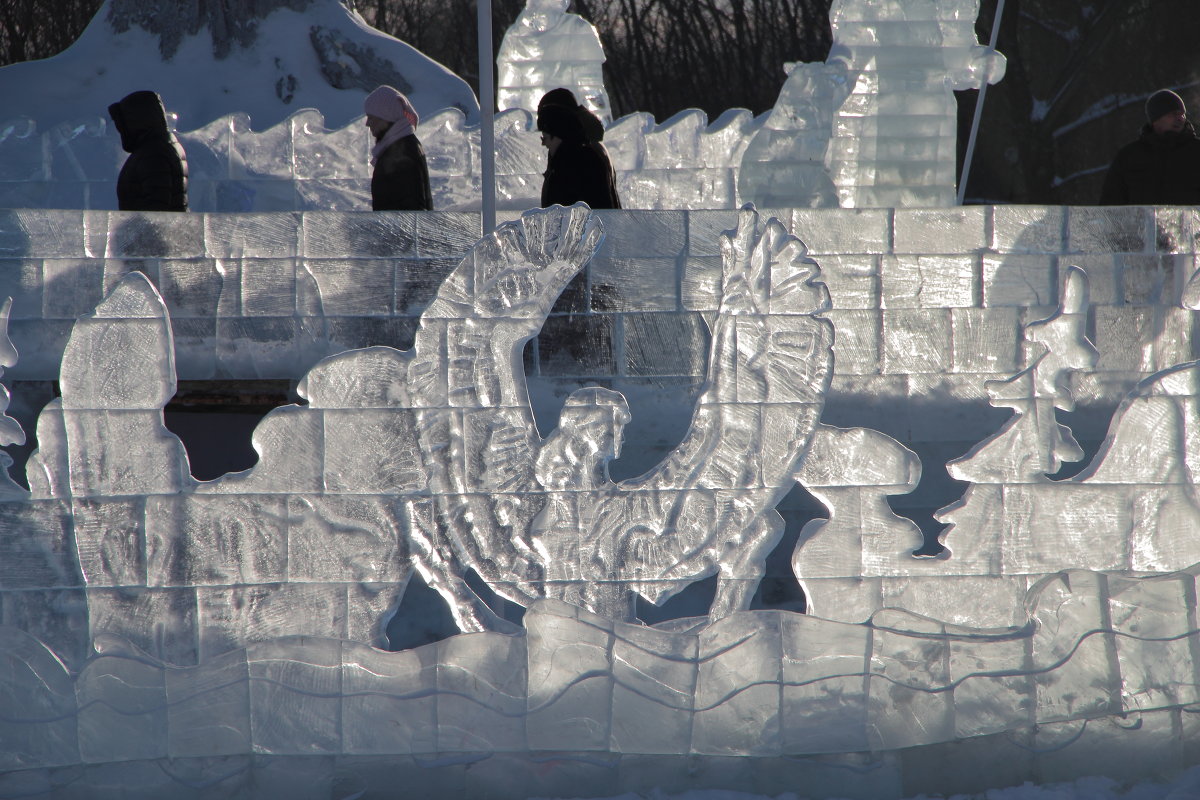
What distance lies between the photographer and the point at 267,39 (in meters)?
9.12

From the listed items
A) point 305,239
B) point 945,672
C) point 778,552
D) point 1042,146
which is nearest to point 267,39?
point 305,239

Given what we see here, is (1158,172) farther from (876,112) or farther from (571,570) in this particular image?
(571,570)

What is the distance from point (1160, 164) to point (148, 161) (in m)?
4.23

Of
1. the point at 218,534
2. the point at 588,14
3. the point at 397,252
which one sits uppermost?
the point at 588,14

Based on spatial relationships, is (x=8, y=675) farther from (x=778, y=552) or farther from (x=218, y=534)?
(x=778, y=552)

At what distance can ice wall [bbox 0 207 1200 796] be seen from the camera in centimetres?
349

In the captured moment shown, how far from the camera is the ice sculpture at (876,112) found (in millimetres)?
6719

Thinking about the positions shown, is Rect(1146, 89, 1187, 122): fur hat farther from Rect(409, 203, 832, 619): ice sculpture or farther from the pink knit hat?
the pink knit hat

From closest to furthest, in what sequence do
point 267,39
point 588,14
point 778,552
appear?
point 778,552, point 267,39, point 588,14

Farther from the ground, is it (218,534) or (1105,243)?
(1105,243)

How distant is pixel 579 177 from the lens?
498 cm

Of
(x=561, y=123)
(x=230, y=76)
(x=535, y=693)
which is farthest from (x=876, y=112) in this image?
(x=230, y=76)

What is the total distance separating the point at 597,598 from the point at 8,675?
1.64 m

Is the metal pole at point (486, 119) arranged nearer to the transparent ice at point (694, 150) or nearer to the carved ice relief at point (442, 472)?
the carved ice relief at point (442, 472)
